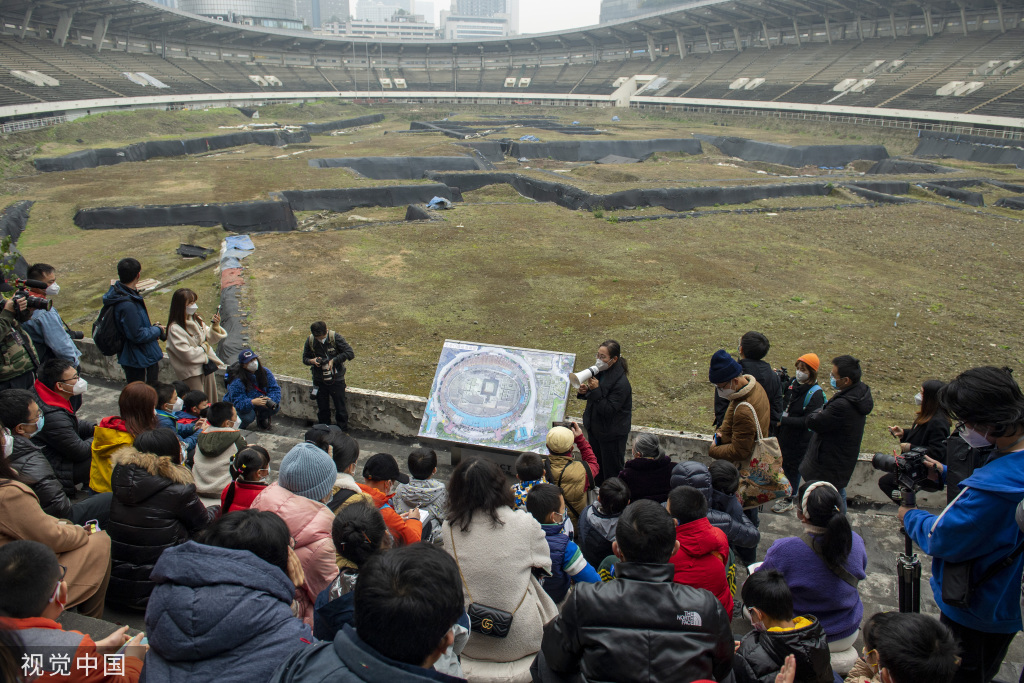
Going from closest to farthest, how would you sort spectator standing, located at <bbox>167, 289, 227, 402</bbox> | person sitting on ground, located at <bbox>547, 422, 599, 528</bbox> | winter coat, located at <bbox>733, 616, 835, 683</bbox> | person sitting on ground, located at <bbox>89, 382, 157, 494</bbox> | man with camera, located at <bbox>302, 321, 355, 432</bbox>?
winter coat, located at <bbox>733, 616, 835, 683</bbox> → person sitting on ground, located at <bbox>547, 422, 599, 528</bbox> → person sitting on ground, located at <bbox>89, 382, 157, 494</bbox> → spectator standing, located at <bbox>167, 289, 227, 402</bbox> → man with camera, located at <bbox>302, 321, 355, 432</bbox>

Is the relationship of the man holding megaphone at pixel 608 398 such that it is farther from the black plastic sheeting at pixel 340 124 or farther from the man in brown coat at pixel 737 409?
the black plastic sheeting at pixel 340 124

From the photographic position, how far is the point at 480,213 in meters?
20.0

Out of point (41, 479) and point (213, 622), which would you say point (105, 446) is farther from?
point (213, 622)

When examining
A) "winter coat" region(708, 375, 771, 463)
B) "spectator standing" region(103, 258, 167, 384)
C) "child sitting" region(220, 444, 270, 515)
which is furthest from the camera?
"spectator standing" region(103, 258, 167, 384)

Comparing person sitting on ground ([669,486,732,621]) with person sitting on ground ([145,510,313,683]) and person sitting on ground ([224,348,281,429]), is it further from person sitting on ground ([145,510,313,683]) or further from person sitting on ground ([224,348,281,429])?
person sitting on ground ([224,348,281,429])

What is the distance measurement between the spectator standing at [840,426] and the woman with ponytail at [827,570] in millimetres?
2190

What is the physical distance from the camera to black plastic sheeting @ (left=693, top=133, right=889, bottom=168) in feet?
113

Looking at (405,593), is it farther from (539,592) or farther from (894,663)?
(894,663)

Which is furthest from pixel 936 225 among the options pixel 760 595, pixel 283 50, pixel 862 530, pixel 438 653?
pixel 283 50

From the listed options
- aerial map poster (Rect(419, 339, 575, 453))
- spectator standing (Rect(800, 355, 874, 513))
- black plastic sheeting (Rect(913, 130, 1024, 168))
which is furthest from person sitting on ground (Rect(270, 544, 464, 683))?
black plastic sheeting (Rect(913, 130, 1024, 168))

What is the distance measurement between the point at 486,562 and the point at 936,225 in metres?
20.8

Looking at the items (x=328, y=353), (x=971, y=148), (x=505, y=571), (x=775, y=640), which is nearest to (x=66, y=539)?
(x=505, y=571)

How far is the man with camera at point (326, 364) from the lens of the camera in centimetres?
712

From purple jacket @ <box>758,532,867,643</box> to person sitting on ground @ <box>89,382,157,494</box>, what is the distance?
168 inches
